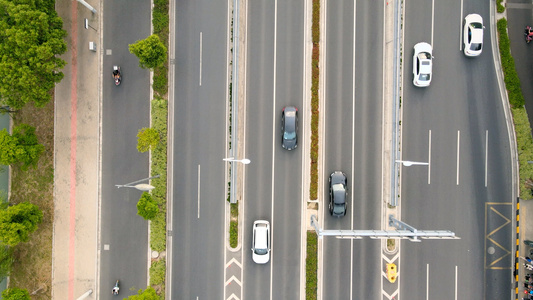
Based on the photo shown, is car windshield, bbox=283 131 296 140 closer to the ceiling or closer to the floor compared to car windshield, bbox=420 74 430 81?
closer to the floor

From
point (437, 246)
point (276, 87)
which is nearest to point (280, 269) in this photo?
point (437, 246)

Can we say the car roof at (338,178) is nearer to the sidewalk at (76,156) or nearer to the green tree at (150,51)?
the green tree at (150,51)

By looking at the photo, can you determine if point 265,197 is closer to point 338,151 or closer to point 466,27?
point 338,151

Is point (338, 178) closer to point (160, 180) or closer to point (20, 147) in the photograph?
point (160, 180)

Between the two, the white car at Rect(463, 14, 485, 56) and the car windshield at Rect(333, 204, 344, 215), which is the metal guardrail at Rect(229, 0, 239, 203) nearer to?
the car windshield at Rect(333, 204, 344, 215)

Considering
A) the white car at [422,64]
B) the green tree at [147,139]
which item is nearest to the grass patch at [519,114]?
the white car at [422,64]

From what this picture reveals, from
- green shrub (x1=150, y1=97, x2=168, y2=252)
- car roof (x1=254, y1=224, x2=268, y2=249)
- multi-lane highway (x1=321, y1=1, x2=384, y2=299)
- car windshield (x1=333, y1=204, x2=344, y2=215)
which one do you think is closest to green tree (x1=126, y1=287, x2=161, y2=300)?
green shrub (x1=150, y1=97, x2=168, y2=252)

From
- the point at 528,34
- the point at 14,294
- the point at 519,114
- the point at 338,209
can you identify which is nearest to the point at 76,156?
the point at 14,294
